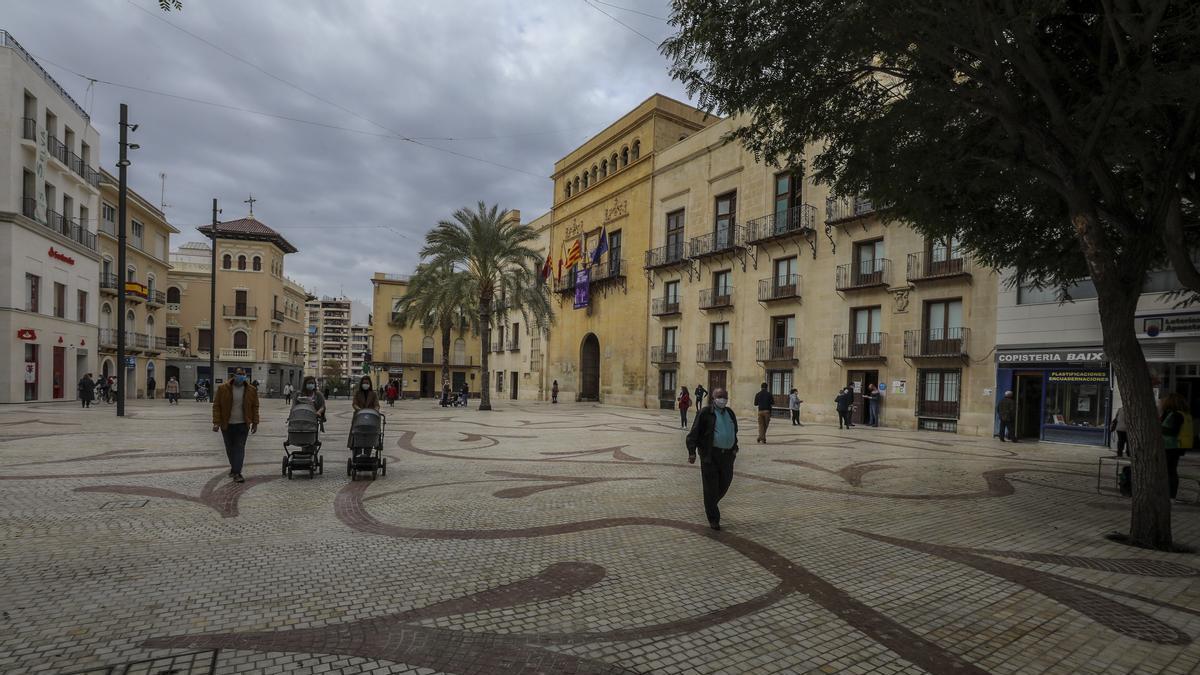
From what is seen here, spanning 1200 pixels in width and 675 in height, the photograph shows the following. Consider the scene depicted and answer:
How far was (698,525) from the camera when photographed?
732 cm

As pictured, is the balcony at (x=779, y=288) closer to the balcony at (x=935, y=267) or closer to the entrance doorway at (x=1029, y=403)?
the balcony at (x=935, y=267)

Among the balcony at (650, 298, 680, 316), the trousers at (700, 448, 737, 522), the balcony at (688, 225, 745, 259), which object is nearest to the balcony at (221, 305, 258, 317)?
the balcony at (650, 298, 680, 316)

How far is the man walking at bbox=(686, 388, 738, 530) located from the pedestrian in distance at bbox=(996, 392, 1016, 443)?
54.5 ft

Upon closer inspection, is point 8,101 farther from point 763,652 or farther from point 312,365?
point 312,365

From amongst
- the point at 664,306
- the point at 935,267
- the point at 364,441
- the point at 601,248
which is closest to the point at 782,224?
the point at 935,267

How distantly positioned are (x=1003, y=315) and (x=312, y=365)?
6480 inches

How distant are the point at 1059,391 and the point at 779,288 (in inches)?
471

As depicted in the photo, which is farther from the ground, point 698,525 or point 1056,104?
point 1056,104

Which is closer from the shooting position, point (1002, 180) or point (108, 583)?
point (108, 583)

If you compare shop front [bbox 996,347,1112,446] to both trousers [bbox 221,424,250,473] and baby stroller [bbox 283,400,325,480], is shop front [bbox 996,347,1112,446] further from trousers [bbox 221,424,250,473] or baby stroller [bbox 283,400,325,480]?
trousers [bbox 221,424,250,473]

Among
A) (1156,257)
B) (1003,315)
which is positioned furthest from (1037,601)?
(1003,315)

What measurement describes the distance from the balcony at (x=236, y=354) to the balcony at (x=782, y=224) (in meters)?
47.9

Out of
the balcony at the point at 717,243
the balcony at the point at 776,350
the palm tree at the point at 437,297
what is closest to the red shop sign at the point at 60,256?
the palm tree at the point at 437,297

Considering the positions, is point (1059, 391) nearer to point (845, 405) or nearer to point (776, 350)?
point (845, 405)
